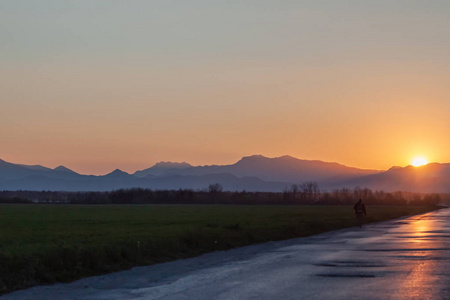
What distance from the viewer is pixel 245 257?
24.8 meters

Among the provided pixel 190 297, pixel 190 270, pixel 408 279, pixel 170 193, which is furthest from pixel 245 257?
pixel 170 193

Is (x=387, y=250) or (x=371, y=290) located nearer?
(x=371, y=290)

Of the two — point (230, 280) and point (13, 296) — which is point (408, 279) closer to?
point (230, 280)

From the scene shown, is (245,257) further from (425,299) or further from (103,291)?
(425,299)

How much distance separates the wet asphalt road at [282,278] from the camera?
14.7 metres

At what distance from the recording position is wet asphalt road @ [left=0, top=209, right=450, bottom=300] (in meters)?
14.7

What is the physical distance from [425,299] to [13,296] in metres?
9.10

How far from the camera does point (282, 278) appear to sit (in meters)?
17.4

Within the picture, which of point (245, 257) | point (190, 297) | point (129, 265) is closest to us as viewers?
point (190, 297)

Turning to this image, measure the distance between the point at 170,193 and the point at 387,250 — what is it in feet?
498

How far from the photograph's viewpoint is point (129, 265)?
22.1 meters

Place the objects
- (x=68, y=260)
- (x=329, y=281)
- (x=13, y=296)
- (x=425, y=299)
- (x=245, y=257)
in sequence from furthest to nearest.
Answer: (x=245, y=257) < (x=68, y=260) < (x=329, y=281) < (x=13, y=296) < (x=425, y=299)

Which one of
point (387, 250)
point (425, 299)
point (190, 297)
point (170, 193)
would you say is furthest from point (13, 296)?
point (170, 193)

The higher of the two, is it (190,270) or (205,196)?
(205,196)
